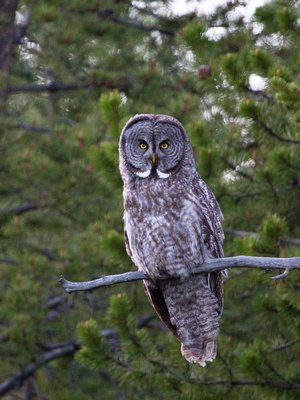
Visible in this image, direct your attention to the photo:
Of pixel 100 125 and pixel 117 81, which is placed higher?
pixel 117 81

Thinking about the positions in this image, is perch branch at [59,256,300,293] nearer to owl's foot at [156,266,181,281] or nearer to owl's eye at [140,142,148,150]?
owl's foot at [156,266,181,281]

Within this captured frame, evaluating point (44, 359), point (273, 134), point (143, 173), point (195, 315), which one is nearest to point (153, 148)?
point (143, 173)

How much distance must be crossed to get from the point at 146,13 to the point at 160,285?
15.4 ft

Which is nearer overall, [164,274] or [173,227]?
[173,227]

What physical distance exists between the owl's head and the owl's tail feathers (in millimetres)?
1310

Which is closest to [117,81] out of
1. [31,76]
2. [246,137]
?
[31,76]

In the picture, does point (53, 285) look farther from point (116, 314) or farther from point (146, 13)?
point (146, 13)

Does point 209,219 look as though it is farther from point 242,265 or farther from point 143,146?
point 242,265

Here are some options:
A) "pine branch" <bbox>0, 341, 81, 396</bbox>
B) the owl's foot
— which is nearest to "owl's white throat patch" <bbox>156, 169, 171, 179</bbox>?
the owl's foot

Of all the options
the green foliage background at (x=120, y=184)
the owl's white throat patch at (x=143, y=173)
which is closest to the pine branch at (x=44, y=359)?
the green foliage background at (x=120, y=184)

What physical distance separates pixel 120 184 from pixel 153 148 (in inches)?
35.2

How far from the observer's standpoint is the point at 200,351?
3945 mm

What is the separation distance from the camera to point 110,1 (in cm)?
714

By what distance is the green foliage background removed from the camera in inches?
163
